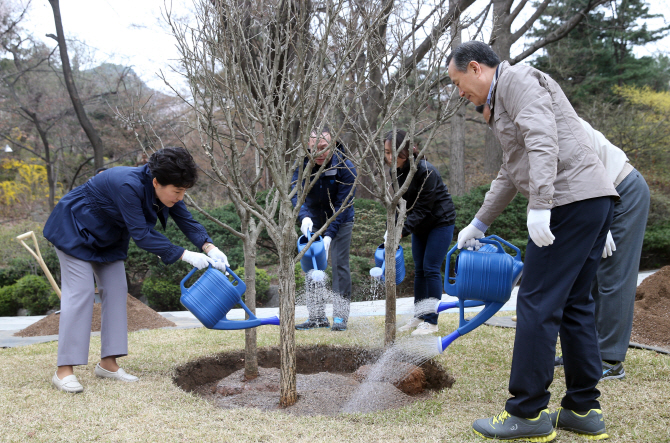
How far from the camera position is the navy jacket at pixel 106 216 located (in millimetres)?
2678

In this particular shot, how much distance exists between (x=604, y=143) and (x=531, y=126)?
1.09 metres

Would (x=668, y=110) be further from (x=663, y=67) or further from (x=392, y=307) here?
(x=392, y=307)

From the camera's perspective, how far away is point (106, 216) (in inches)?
111

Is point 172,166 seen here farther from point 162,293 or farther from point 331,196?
point 162,293

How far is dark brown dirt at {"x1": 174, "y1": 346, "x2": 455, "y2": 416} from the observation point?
8.89 ft

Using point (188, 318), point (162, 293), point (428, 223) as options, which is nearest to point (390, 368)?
point (428, 223)

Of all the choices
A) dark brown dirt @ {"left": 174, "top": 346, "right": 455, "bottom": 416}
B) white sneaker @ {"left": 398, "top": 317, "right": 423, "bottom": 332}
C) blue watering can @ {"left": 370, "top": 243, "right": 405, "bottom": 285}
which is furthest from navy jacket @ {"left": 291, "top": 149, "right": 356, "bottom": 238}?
dark brown dirt @ {"left": 174, "top": 346, "right": 455, "bottom": 416}

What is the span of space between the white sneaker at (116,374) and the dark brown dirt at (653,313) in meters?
3.35

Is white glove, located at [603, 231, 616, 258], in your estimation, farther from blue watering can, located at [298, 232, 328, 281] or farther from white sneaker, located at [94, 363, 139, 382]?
white sneaker, located at [94, 363, 139, 382]

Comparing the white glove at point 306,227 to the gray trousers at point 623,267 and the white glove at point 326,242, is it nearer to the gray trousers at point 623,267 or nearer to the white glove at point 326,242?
the white glove at point 326,242

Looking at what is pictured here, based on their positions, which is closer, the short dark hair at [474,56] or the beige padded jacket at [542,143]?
the beige padded jacket at [542,143]

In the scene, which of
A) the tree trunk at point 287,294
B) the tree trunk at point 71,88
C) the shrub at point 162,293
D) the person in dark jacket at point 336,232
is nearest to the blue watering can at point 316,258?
the person in dark jacket at point 336,232

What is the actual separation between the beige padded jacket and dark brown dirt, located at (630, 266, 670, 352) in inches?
80.6

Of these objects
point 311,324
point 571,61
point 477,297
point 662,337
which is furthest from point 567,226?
point 571,61
